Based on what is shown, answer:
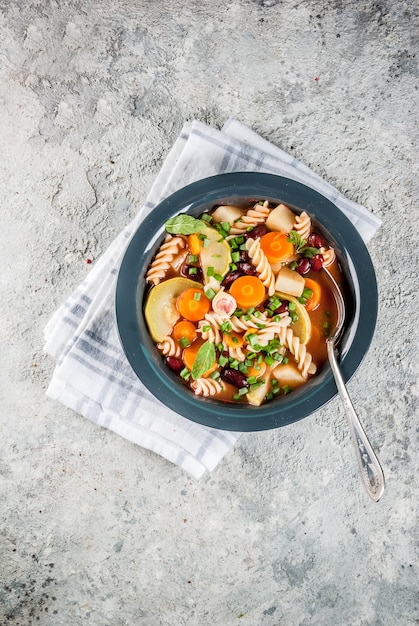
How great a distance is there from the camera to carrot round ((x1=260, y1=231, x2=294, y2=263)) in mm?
2223

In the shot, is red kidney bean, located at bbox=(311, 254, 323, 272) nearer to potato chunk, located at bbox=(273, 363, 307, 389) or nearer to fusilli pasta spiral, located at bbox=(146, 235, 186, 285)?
potato chunk, located at bbox=(273, 363, 307, 389)

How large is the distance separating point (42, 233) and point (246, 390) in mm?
1258

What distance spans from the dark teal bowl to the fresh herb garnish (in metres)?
0.10

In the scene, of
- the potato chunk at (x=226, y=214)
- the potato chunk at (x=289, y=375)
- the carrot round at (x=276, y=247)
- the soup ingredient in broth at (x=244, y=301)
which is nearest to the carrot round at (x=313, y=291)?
the soup ingredient in broth at (x=244, y=301)

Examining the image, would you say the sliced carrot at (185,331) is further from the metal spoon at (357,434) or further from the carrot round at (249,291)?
the metal spoon at (357,434)

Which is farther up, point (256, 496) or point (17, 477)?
point (256, 496)

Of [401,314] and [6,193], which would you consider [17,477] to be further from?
[401,314]

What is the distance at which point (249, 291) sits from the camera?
7.21 ft

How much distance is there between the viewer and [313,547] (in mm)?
2773

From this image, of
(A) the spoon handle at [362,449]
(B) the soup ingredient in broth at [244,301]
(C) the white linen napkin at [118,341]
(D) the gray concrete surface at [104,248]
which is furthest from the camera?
(D) the gray concrete surface at [104,248]

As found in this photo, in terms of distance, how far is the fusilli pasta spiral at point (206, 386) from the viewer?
2.24 metres

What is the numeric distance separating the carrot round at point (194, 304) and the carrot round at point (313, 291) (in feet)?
1.29

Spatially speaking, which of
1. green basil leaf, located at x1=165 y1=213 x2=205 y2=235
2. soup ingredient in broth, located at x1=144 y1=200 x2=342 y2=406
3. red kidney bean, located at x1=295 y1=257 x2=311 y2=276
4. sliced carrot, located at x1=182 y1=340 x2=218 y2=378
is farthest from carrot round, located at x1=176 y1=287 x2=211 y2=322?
red kidney bean, located at x1=295 y1=257 x2=311 y2=276

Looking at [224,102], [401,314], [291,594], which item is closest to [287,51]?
[224,102]
